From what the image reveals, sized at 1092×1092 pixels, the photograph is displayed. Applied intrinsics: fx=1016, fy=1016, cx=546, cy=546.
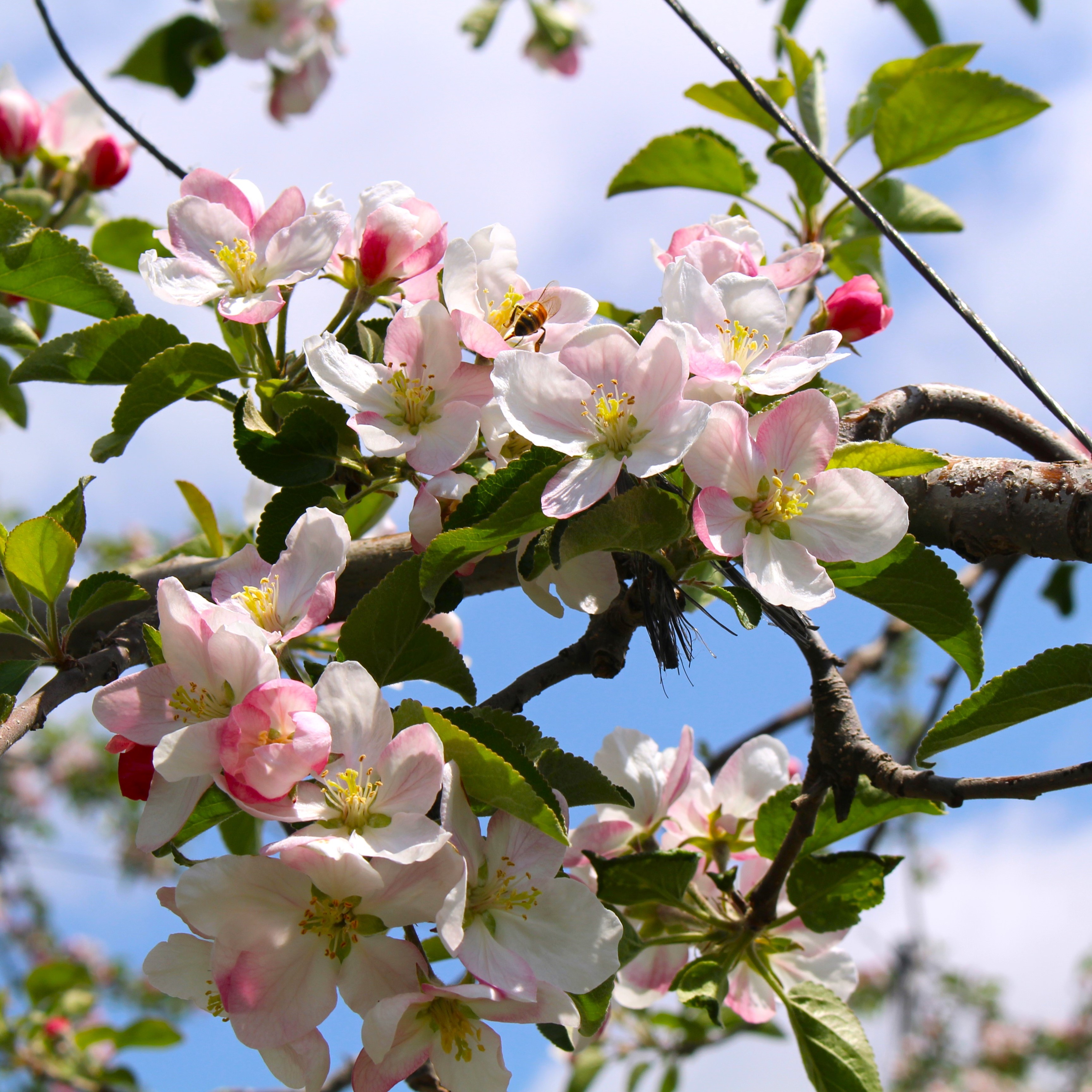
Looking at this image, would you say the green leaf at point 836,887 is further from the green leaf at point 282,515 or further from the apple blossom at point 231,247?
the apple blossom at point 231,247

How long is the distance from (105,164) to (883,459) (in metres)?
1.60

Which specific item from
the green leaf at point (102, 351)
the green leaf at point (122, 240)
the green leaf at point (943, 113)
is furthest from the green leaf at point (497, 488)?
the green leaf at point (943, 113)

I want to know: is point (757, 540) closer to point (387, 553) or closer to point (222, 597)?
point (222, 597)

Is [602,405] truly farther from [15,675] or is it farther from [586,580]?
[15,675]

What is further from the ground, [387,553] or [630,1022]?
A: [387,553]

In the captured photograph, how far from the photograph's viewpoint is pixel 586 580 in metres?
0.90

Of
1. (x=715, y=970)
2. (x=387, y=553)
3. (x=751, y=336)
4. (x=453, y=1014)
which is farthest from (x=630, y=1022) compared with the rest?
(x=751, y=336)

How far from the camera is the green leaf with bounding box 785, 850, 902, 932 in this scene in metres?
1.06

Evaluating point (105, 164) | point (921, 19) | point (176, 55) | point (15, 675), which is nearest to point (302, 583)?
point (15, 675)

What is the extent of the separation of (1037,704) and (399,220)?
28.2 inches

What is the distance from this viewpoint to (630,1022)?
2422 mm

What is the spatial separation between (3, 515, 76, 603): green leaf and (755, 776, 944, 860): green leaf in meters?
0.78

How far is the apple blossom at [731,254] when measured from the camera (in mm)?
971

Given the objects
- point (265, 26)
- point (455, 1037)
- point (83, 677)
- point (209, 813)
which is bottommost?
point (455, 1037)
